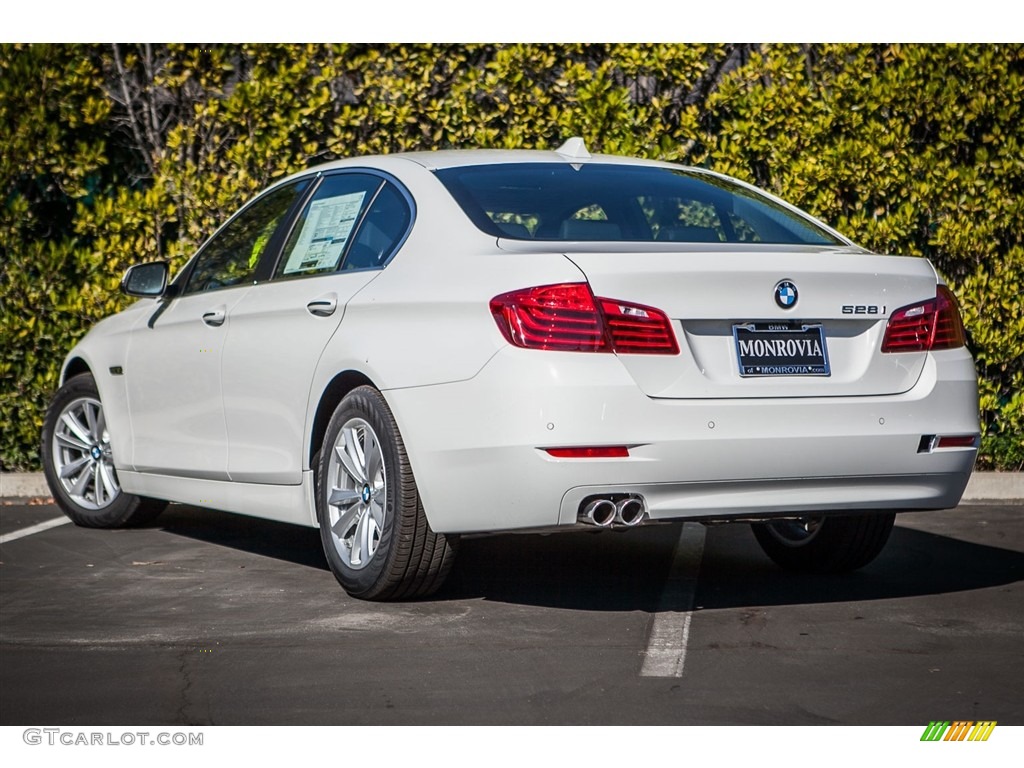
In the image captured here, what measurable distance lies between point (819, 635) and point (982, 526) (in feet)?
10.2

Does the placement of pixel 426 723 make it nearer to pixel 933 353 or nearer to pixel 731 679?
pixel 731 679

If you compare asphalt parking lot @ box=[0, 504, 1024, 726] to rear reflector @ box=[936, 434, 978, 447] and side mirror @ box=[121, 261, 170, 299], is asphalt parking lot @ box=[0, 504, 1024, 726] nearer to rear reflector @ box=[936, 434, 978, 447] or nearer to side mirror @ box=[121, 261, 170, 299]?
rear reflector @ box=[936, 434, 978, 447]

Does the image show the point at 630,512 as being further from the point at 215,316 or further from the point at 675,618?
the point at 215,316

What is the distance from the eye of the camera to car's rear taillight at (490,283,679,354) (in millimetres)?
5219

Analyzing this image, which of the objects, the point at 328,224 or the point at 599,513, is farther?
the point at 328,224

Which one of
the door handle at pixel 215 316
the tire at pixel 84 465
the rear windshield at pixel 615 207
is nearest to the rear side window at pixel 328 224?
the door handle at pixel 215 316

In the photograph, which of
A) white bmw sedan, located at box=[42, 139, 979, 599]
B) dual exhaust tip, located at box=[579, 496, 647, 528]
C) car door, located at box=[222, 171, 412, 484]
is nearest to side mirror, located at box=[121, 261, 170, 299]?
white bmw sedan, located at box=[42, 139, 979, 599]

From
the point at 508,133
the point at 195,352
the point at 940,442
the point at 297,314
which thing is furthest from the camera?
the point at 508,133

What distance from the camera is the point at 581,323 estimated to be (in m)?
5.22

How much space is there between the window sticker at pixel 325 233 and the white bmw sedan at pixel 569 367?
14 mm

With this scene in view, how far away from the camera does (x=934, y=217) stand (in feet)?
32.3

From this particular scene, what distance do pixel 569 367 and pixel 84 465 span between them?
Answer: 163 inches

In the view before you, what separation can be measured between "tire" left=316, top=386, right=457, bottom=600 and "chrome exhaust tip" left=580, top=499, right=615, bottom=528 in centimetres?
66

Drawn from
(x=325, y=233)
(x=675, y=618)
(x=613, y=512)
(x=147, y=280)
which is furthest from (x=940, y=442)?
(x=147, y=280)
